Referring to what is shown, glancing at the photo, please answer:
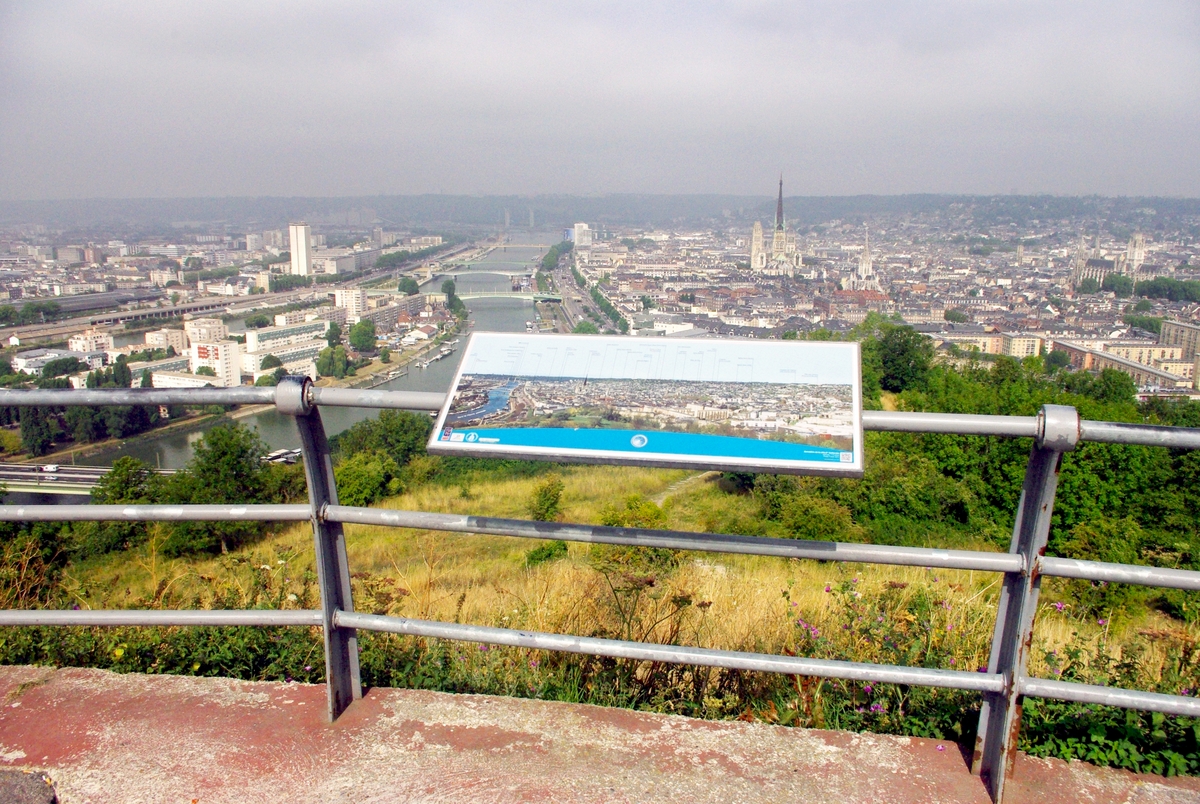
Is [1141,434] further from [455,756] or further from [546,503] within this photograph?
[546,503]

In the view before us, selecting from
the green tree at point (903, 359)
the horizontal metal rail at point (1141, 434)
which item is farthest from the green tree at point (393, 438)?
the green tree at point (903, 359)

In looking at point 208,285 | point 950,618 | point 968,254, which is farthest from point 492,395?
point 968,254

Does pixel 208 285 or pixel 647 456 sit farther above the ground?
pixel 647 456

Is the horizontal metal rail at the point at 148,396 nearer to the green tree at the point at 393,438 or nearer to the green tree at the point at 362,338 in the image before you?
the green tree at the point at 393,438

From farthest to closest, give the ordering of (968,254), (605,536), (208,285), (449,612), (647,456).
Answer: (968,254) < (208,285) < (449,612) < (605,536) < (647,456)

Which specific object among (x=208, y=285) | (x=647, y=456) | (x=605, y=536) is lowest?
(x=208, y=285)

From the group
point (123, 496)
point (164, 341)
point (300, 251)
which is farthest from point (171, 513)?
point (300, 251)

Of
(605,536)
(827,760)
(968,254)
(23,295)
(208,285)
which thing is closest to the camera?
(605,536)

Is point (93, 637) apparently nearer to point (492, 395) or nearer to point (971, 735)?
point (492, 395)

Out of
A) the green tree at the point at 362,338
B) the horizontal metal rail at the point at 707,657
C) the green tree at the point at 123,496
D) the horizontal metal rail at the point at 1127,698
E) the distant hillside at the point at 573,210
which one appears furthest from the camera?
the distant hillside at the point at 573,210
